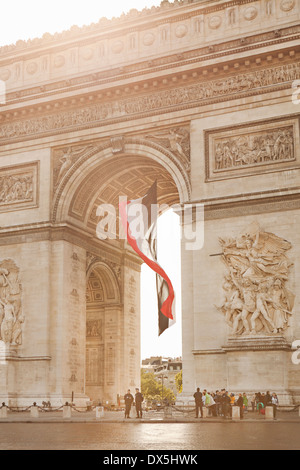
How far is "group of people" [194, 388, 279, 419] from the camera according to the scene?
26.6m

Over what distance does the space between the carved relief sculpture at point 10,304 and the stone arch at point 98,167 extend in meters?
3.34

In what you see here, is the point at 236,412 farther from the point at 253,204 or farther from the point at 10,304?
the point at 10,304

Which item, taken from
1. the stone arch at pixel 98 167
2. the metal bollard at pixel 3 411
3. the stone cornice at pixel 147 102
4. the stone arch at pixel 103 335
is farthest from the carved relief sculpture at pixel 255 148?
the metal bollard at pixel 3 411

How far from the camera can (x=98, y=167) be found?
35438 millimetres

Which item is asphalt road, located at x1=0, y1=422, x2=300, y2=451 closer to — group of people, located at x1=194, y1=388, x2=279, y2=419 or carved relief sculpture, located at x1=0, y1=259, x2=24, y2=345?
A: group of people, located at x1=194, y1=388, x2=279, y2=419

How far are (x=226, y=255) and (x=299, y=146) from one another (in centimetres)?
544

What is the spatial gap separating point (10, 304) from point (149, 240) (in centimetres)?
733

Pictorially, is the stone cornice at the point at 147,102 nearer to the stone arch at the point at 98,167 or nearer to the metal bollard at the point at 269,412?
the stone arch at the point at 98,167

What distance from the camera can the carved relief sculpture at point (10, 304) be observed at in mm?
34312

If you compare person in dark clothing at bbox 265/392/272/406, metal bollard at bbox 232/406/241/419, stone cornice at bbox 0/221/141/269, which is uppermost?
stone cornice at bbox 0/221/141/269

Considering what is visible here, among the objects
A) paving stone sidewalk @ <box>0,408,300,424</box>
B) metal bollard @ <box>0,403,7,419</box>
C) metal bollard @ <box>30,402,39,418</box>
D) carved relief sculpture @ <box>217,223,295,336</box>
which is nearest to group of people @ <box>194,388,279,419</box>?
paving stone sidewalk @ <box>0,408,300,424</box>

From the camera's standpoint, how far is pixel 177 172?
3294 centimetres

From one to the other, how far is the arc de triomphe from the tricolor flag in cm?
106
